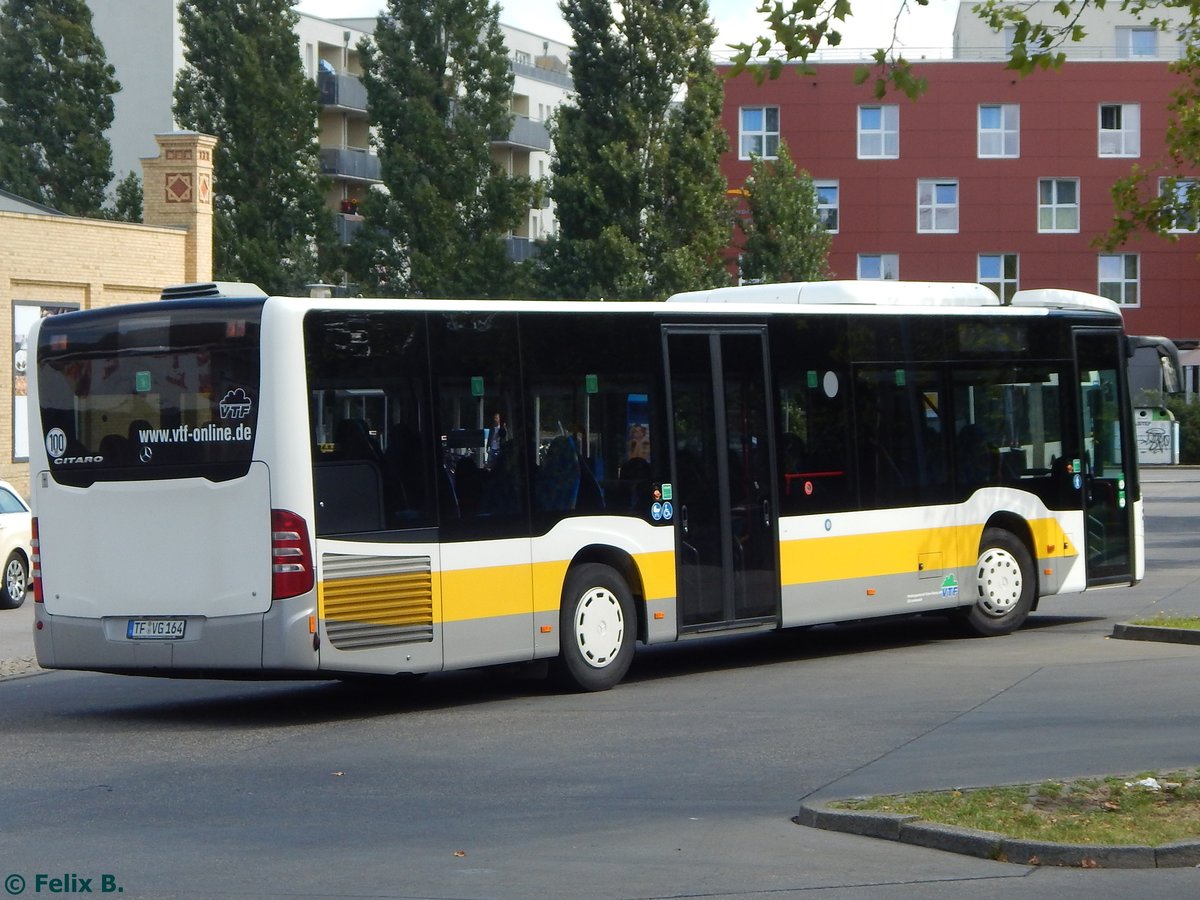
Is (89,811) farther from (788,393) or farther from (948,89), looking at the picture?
(948,89)

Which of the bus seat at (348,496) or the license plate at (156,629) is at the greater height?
the bus seat at (348,496)

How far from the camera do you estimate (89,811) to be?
9.17 meters

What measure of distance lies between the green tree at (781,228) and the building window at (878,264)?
1097 cm

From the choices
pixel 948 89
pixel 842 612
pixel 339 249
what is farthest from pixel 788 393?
pixel 948 89

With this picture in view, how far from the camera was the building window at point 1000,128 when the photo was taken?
6581cm

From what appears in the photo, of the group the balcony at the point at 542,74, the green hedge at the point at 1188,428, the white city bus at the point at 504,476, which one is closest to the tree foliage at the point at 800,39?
the white city bus at the point at 504,476

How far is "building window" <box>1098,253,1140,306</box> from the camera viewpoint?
66312 mm

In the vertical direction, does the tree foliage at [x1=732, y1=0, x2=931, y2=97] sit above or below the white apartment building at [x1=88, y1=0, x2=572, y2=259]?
below

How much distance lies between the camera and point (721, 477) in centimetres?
1459

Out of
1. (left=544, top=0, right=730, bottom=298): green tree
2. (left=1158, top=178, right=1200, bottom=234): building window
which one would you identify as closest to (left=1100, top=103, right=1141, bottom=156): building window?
(left=544, top=0, right=730, bottom=298): green tree

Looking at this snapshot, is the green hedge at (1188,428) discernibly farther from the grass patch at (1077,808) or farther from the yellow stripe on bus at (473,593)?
the grass patch at (1077,808)

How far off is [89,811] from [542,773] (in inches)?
92.1

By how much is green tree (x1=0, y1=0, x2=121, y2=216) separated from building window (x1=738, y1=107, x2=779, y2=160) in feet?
71.3

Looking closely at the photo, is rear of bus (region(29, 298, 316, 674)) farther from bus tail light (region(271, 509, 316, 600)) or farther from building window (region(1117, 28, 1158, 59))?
building window (region(1117, 28, 1158, 59))
